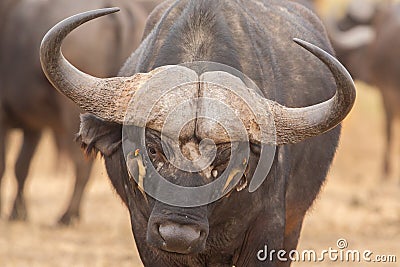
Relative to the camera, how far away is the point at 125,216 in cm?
1212

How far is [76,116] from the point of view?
10789 mm

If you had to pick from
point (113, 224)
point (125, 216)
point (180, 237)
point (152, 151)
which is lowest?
point (125, 216)

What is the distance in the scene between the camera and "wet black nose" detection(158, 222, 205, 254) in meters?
4.95

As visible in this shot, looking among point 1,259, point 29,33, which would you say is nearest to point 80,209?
point 29,33

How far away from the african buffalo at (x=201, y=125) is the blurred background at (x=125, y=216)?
896 millimetres

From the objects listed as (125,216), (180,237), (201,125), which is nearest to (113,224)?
(125,216)

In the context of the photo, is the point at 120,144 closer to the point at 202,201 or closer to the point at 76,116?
the point at 202,201

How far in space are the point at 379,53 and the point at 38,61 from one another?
6.93 meters

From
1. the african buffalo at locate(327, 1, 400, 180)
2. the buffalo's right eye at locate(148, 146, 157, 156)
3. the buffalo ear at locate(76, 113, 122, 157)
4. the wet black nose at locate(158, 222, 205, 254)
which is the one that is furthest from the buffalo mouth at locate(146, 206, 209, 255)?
the african buffalo at locate(327, 1, 400, 180)

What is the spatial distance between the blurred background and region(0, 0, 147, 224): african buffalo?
2.30 feet

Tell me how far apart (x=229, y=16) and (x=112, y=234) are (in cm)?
522

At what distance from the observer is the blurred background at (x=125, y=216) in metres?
9.34

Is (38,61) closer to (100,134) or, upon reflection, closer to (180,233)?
(100,134)

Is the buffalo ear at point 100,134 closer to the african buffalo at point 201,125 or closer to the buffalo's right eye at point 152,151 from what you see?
the african buffalo at point 201,125
